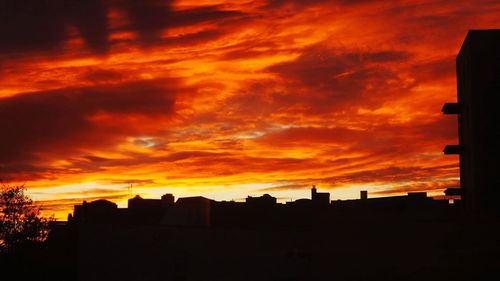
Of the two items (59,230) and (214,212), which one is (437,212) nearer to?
(214,212)

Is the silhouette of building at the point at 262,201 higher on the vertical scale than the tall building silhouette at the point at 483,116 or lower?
lower

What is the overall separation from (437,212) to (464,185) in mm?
6838

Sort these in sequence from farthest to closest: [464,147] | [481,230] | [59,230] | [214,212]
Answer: [59,230] → [214,212] → [464,147] → [481,230]

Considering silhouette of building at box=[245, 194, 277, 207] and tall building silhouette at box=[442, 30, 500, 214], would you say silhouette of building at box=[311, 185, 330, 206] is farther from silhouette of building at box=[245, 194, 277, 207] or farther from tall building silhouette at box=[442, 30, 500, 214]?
tall building silhouette at box=[442, 30, 500, 214]

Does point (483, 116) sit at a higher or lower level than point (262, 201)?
higher

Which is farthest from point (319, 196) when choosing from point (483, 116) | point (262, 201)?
point (483, 116)

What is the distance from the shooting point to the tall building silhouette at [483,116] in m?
43.5

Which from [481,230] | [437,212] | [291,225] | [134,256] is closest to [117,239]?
[134,256]

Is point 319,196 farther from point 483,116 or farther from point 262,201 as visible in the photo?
point 483,116

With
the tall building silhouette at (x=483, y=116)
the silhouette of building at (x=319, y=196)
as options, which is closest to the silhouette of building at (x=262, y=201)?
the silhouette of building at (x=319, y=196)

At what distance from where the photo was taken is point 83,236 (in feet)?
167

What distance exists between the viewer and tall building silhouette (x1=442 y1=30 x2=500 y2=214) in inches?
1713

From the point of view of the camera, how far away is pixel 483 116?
147ft

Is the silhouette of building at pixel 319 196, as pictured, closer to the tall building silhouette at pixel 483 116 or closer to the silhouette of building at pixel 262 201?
the silhouette of building at pixel 262 201
